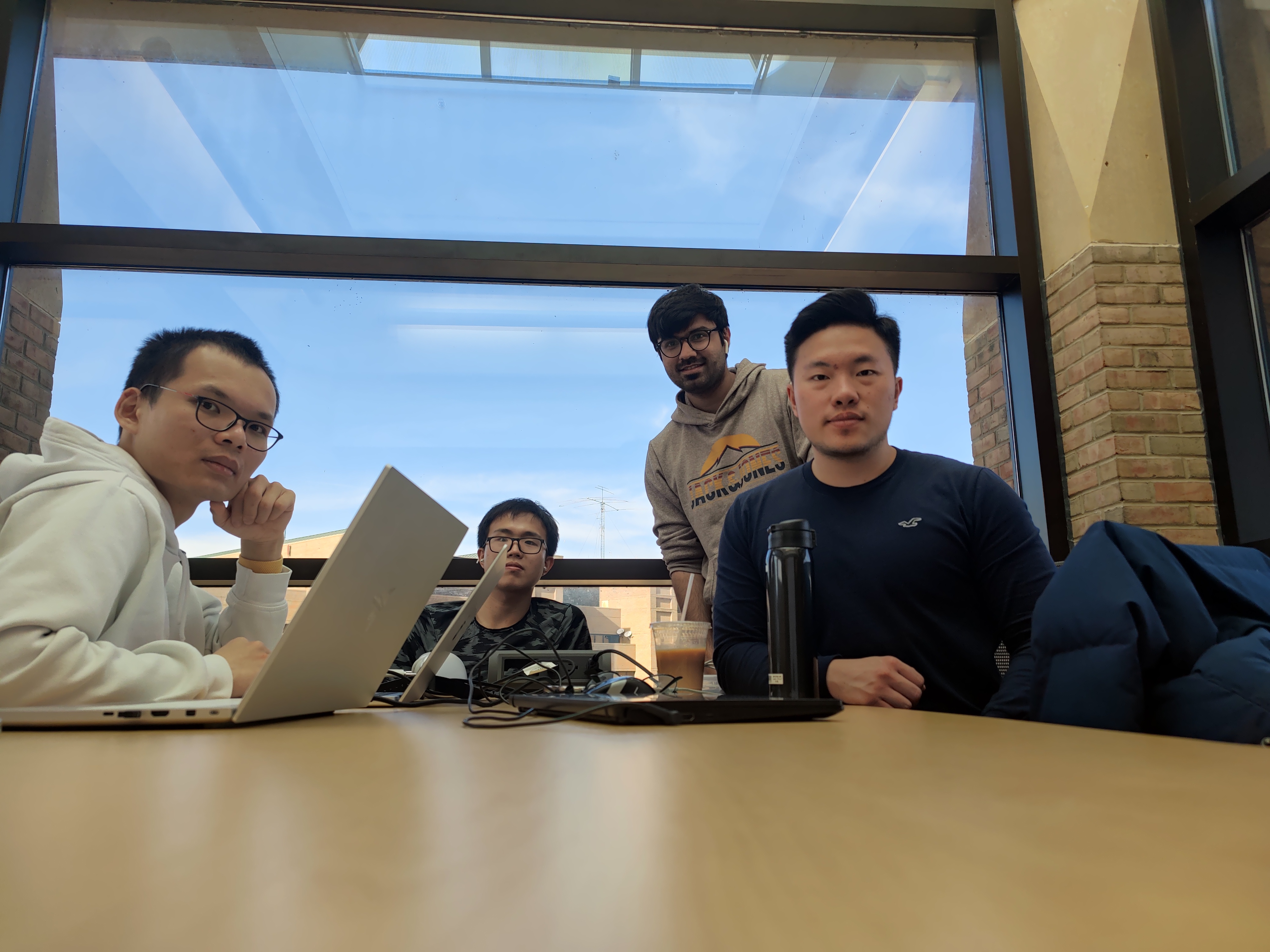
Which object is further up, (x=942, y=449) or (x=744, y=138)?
(x=744, y=138)

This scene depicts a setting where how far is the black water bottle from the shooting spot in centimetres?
104

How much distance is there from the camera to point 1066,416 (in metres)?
2.76

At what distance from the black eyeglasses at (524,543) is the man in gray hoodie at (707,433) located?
0.41 metres

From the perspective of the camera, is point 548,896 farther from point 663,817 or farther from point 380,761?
point 380,761

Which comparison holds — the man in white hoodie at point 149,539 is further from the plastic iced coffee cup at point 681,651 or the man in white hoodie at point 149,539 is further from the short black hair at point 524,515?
the short black hair at point 524,515

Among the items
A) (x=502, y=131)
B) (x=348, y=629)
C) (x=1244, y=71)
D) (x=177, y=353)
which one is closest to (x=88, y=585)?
(x=348, y=629)

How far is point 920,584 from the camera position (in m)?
1.48

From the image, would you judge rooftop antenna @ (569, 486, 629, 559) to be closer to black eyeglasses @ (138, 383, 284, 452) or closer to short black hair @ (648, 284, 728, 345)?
short black hair @ (648, 284, 728, 345)

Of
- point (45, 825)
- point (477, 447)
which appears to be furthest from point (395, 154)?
point (45, 825)

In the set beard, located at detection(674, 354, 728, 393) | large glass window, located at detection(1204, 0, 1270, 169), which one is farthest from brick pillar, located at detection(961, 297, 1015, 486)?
beard, located at detection(674, 354, 728, 393)

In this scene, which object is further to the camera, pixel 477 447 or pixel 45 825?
pixel 477 447

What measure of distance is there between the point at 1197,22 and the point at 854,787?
347 cm

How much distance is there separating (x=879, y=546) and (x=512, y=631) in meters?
1.33

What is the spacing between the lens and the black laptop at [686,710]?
77 centimetres
